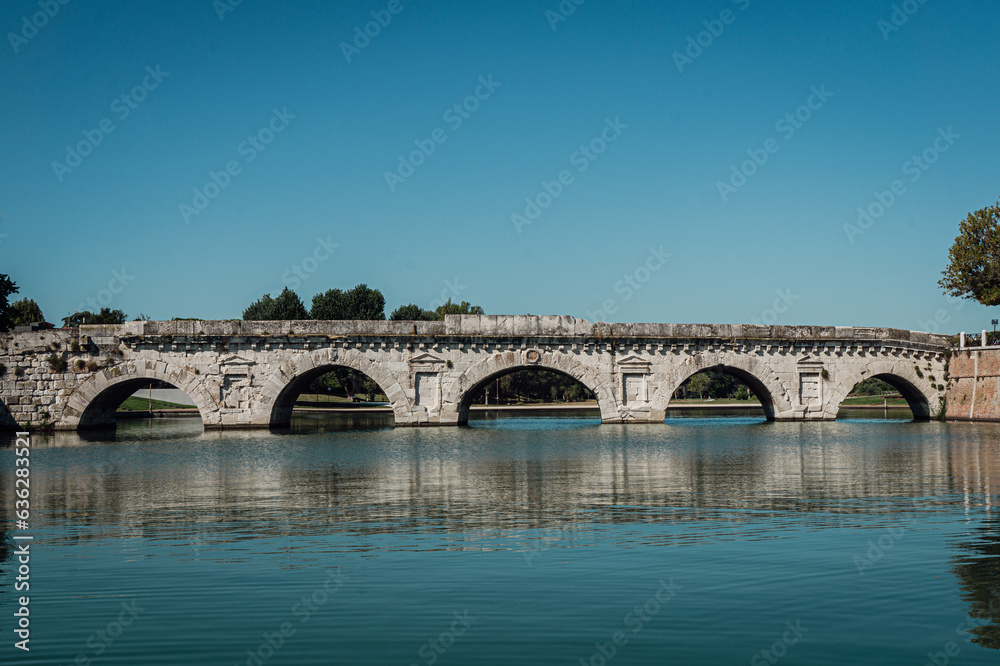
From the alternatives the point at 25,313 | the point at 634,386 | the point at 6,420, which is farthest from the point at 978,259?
the point at 25,313

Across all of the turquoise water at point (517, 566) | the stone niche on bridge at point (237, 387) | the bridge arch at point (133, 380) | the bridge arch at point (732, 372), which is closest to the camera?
the turquoise water at point (517, 566)

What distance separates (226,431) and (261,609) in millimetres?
32820

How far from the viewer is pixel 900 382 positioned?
4625cm

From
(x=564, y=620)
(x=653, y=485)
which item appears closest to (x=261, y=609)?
(x=564, y=620)

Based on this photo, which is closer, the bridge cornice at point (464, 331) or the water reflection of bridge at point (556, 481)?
the water reflection of bridge at point (556, 481)

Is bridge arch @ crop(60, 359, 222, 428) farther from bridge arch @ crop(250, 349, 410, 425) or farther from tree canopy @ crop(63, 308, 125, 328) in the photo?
tree canopy @ crop(63, 308, 125, 328)

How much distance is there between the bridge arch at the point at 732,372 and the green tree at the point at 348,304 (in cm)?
5375

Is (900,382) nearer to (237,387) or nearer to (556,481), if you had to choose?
(556,481)

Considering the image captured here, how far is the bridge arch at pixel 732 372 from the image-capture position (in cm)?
4209

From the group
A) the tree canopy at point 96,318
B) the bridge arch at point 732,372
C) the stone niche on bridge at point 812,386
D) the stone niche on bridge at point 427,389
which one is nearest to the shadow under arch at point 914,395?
the stone niche on bridge at point 812,386

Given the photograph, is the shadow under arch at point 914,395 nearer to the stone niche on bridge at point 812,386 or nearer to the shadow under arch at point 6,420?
the stone niche on bridge at point 812,386

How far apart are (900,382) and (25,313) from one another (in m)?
72.9

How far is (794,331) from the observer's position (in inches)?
1702

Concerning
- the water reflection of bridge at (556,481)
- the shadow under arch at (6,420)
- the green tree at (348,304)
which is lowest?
the water reflection of bridge at (556,481)
